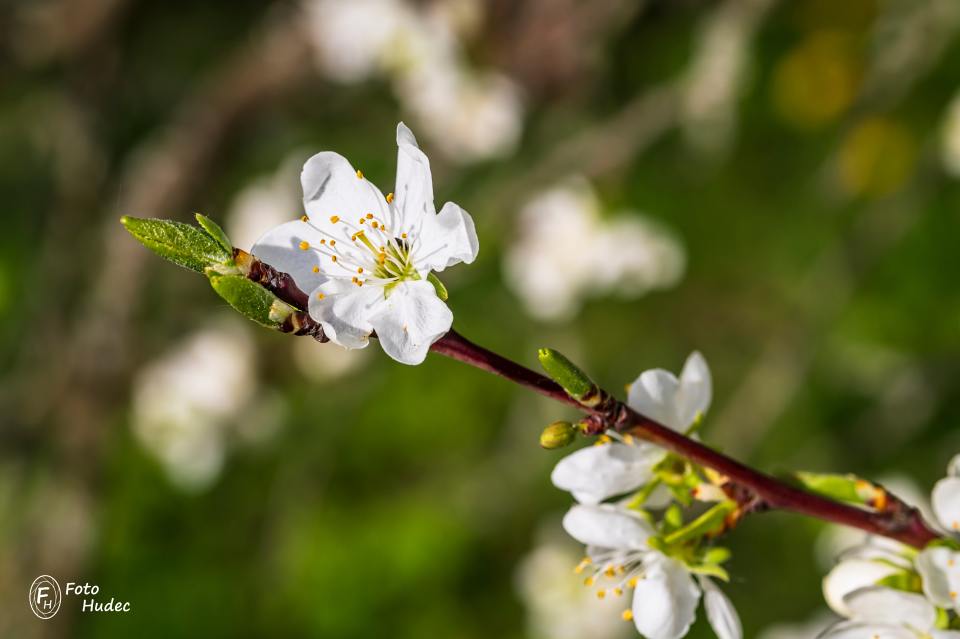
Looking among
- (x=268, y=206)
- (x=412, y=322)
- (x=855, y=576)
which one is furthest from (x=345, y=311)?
(x=268, y=206)

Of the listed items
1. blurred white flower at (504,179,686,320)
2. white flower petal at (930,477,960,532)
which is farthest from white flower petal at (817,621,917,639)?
blurred white flower at (504,179,686,320)

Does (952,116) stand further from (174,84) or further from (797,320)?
(174,84)

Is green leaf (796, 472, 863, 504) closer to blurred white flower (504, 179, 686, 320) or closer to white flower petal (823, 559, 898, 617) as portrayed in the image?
white flower petal (823, 559, 898, 617)

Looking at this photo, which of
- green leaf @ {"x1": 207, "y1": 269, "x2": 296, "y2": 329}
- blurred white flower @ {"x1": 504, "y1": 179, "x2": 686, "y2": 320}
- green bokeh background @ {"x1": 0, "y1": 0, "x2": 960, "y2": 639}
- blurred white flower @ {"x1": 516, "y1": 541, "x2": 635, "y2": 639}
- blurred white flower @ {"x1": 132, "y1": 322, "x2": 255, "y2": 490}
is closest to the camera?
green leaf @ {"x1": 207, "y1": 269, "x2": 296, "y2": 329}

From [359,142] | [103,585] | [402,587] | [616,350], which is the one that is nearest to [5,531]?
[103,585]

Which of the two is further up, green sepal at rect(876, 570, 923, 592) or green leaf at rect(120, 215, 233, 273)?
green leaf at rect(120, 215, 233, 273)

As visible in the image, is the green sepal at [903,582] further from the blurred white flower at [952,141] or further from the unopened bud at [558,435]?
the blurred white flower at [952,141]
